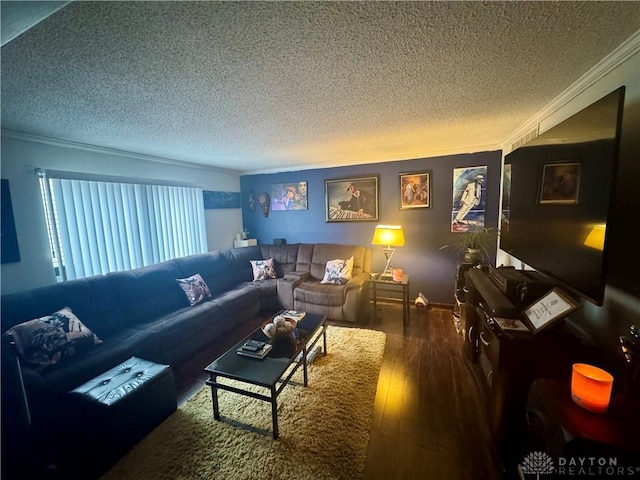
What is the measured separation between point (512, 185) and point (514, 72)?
0.95m

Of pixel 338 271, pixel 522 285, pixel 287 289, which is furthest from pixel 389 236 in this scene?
pixel 522 285

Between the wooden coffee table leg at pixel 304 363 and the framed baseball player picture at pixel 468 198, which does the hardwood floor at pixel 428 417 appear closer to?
the wooden coffee table leg at pixel 304 363

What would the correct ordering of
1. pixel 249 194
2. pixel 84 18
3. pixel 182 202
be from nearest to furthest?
pixel 84 18 < pixel 182 202 < pixel 249 194

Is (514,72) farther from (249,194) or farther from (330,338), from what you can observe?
(249,194)

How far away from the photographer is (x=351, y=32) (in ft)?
3.54

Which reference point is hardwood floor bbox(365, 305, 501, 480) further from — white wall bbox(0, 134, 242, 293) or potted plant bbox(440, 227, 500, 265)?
white wall bbox(0, 134, 242, 293)

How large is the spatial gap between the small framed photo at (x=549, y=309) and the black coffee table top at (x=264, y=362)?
1569mm

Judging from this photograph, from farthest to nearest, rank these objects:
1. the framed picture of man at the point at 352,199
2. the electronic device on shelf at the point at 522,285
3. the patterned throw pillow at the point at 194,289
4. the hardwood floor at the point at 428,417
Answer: the framed picture of man at the point at 352,199, the patterned throw pillow at the point at 194,289, the electronic device on shelf at the point at 522,285, the hardwood floor at the point at 428,417

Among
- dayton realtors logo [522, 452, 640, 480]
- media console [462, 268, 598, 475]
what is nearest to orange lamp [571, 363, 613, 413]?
dayton realtors logo [522, 452, 640, 480]

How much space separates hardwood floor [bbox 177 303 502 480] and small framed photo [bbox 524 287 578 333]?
87cm

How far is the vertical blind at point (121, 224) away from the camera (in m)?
2.64

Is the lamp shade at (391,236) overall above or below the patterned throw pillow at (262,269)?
above

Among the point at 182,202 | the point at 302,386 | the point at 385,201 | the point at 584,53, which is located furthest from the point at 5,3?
the point at 385,201

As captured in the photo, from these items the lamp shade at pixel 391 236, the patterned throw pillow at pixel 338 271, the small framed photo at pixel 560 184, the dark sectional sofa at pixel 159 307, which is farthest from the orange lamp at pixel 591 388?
the patterned throw pillow at pixel 338 271
